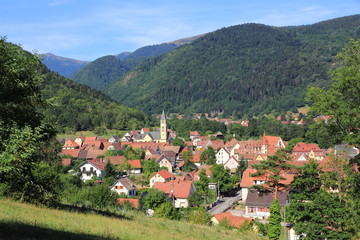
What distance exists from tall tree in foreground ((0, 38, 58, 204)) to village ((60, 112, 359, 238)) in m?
11.8

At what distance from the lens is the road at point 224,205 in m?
36.2

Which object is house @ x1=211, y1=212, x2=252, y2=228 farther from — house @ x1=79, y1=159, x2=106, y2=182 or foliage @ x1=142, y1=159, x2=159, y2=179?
foliage @ x1=142, y1=159, x2=159, y2=179

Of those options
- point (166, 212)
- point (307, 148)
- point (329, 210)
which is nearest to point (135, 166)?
point (166, 212)

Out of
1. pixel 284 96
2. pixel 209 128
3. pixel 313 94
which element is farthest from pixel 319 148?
pixel 284 96

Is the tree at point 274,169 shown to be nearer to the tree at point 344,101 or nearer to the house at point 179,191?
the house at point 179,191

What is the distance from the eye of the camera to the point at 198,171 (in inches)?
2092

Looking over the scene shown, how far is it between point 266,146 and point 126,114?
54362 millimetres

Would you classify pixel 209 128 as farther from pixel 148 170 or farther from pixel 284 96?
pixel 284 96

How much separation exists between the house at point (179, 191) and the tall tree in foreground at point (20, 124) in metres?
25.6

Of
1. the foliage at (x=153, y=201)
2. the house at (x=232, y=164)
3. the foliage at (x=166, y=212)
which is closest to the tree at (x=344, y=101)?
the foliage at (x=166, y=212)

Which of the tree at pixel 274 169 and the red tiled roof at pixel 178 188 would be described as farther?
the red tiled roof at pixel 178 188

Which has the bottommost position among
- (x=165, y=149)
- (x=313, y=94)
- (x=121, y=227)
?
(x=165, y=149)

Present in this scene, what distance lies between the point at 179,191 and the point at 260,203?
9.38 meters

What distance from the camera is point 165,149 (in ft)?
252
